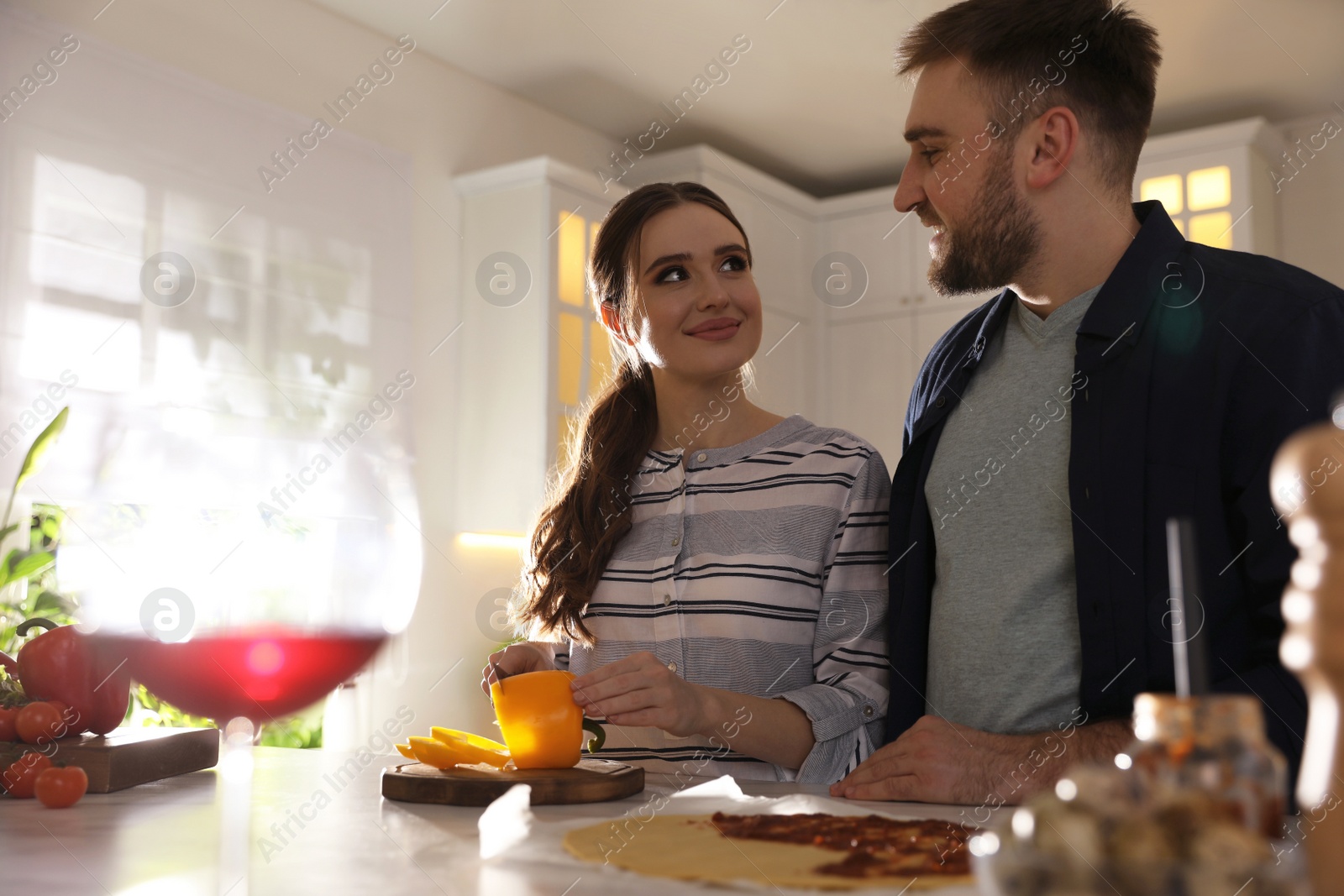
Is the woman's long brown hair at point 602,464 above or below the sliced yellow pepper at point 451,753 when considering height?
above

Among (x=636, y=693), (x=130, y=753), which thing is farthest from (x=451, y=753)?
(x=130, y=753)

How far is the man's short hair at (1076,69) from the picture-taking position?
144cm

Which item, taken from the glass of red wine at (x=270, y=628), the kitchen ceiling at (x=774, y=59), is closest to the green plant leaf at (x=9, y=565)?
the kitchen ceiling at (x=774, y=59)

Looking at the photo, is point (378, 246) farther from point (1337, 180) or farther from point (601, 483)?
point (1337, 180)

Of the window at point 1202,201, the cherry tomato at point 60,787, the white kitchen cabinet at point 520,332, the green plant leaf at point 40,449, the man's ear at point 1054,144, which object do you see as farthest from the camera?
the window at point 1202,201

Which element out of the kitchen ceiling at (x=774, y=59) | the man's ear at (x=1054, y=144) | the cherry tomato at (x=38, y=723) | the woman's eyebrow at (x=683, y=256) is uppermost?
the kitchen ceiling at (x=774, y=59)

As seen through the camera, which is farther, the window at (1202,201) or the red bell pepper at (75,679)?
the window at (1202,201)

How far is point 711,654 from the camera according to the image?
1448mm

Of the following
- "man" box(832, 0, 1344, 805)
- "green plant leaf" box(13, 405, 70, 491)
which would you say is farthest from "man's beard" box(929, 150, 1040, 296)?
"green plant leaf" box(13, 405, 70, 491)

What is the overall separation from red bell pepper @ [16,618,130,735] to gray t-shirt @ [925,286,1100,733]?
93 centimetres

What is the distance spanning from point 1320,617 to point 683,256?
1.38m

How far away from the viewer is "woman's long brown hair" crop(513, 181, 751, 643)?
1.59 m

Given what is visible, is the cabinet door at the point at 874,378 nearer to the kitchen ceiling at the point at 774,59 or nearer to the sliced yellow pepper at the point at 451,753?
the kitchen ceiling at the point at 774,59

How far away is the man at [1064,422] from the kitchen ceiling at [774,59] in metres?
2.02
